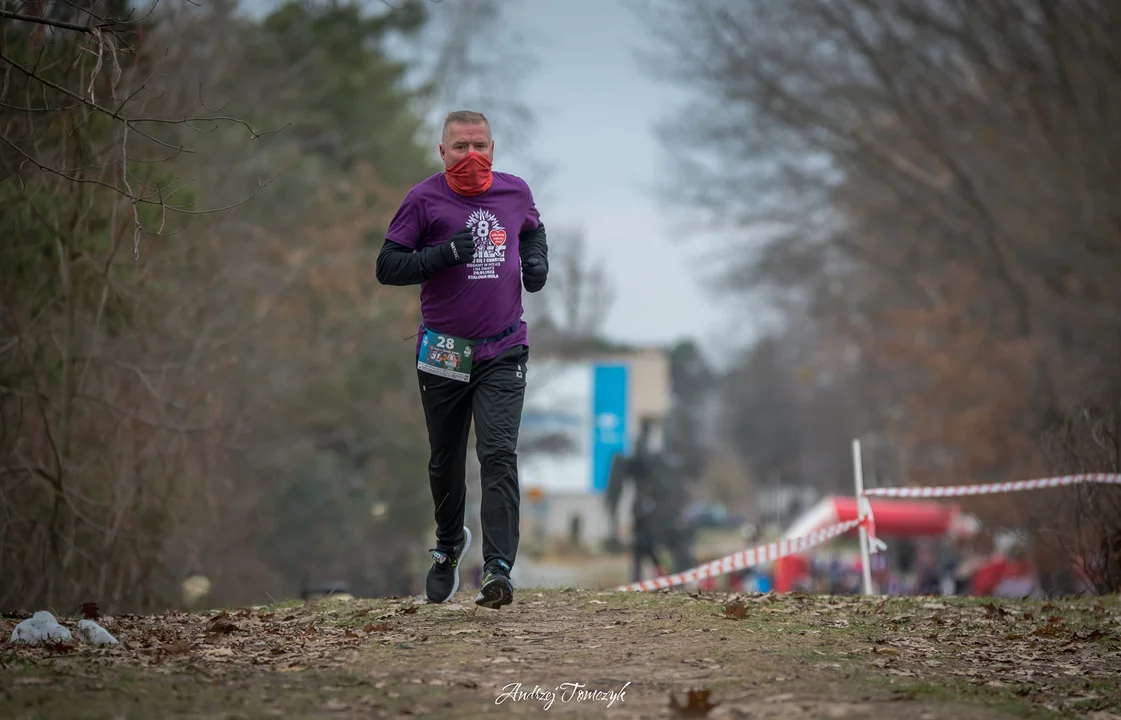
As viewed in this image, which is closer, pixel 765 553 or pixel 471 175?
pixel 471 175

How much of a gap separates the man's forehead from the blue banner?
56.5 meters

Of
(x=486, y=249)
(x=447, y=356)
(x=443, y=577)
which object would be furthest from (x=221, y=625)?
(x=486, y=249)

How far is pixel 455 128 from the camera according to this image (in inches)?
305

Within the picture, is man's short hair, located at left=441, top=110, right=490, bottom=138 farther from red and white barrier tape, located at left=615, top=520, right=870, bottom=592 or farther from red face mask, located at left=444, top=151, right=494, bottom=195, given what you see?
red and white barrier tape, located at left=615, top=520, right=870, bottom=592

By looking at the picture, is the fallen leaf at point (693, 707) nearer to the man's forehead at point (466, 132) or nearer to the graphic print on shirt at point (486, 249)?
the graphic print on shirt at point (486, 249)

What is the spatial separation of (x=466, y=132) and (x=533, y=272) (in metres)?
0.77

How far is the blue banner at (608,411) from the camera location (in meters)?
65.1

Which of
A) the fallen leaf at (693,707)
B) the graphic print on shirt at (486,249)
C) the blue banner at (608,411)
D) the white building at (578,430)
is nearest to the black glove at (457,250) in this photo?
the graphic print on shirt at (486,249)

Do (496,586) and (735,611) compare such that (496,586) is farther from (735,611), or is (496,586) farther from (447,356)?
(735,611)

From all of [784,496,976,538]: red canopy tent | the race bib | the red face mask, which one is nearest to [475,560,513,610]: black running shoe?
the race bib

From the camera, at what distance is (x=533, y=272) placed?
309 inches

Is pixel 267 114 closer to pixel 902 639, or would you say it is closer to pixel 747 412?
pixel 902 639

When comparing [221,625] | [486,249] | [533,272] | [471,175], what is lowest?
[221,625]

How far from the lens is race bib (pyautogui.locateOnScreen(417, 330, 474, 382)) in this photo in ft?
25.3
